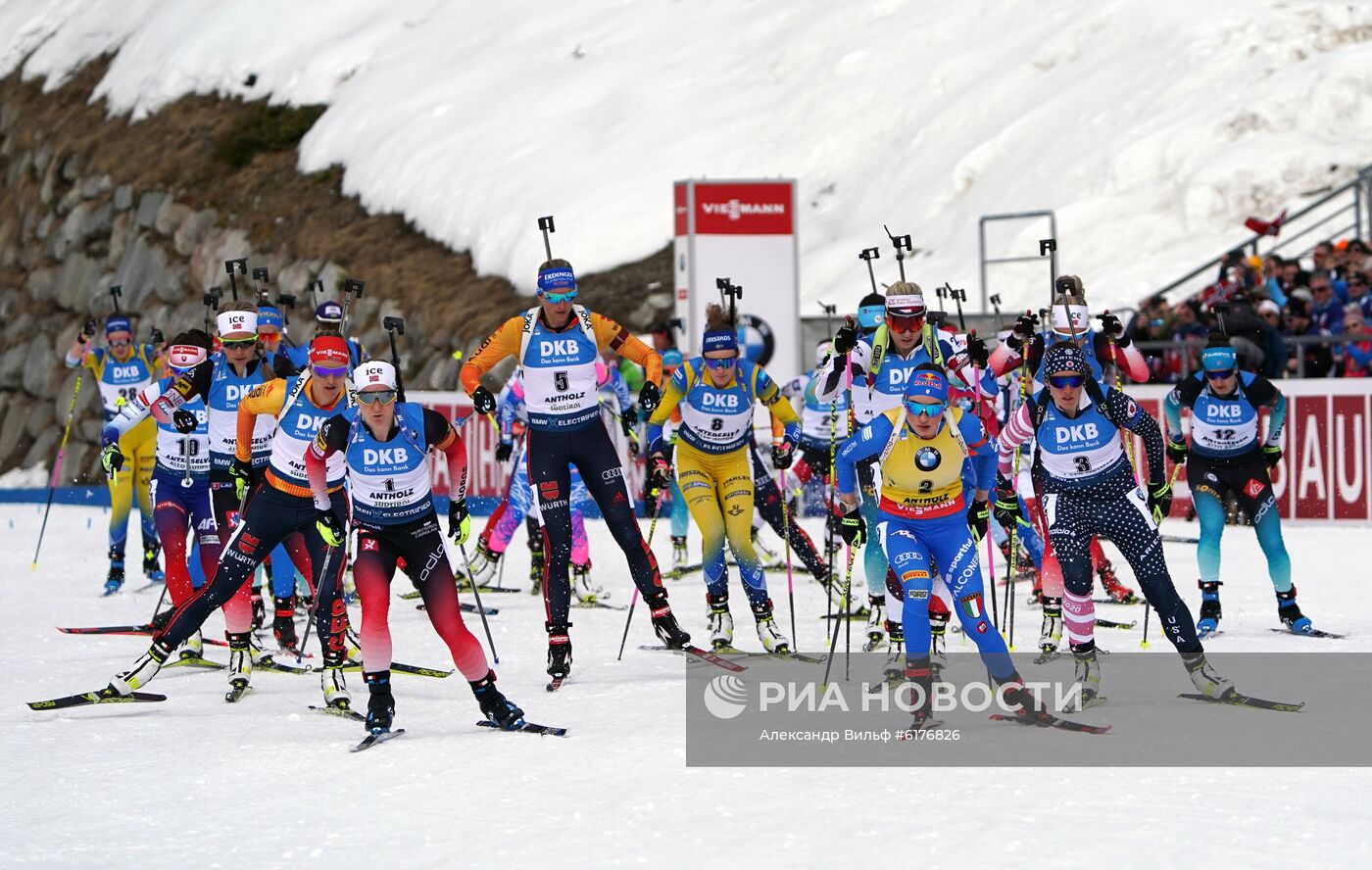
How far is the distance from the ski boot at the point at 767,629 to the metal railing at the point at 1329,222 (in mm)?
11751

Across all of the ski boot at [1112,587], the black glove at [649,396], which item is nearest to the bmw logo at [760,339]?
the ski boot at [1112,587]

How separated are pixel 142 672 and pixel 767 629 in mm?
3808

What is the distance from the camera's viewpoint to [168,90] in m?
41.1

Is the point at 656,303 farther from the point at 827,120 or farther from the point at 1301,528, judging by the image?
the point at 1301,528

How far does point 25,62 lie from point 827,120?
23.4 metres

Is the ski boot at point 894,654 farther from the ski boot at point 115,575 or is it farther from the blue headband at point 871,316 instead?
the ski boot at point 115,575

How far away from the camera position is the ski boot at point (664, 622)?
11367 mm

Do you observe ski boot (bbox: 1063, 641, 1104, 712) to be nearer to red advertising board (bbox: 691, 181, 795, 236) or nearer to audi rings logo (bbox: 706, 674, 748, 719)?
audi rings logo (bbox: 706, 674, 748, 719)

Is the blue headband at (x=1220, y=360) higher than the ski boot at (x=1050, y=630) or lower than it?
higher

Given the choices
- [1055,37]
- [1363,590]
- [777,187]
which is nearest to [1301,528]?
[1363,590]

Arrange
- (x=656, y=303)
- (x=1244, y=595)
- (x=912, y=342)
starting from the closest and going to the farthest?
(x=912, y=342)
(x=1244, y=595)
(x=656, y=303)

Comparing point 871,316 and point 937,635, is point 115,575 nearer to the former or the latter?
point 871,316

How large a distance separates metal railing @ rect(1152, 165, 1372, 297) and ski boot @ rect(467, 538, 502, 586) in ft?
33.1

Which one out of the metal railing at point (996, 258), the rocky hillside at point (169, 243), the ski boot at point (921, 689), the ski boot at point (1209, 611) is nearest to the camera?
the ski boot at point (921, 689)
